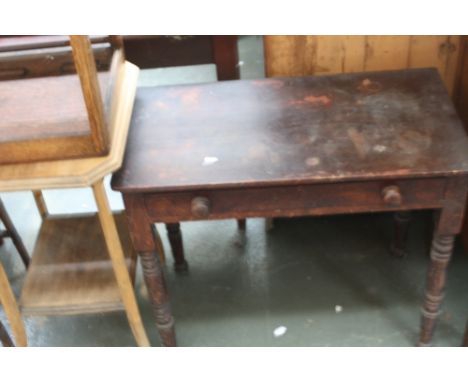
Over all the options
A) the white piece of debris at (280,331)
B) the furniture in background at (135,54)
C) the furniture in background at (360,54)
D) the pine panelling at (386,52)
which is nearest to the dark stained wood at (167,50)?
the furniture in background at (135,54)

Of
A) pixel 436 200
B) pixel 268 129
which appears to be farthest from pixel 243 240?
pixel 436 200

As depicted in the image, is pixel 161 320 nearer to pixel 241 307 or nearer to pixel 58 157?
pixel 241 307

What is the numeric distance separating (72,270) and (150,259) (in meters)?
0.35

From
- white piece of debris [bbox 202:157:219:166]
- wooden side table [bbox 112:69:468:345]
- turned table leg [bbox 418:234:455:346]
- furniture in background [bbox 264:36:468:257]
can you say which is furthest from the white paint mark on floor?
furniture in background [bbox 264:36:468:257]

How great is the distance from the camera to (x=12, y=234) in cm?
221

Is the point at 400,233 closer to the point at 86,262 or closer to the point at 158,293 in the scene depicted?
the point at 158,293

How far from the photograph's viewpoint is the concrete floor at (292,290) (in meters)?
2.05

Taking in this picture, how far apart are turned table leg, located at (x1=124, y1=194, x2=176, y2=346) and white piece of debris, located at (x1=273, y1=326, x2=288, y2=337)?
1.14 ft

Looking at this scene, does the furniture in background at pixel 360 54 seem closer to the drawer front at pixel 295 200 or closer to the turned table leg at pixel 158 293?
the drawer front at pixel 295 200

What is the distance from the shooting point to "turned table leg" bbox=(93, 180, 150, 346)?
1.56 m

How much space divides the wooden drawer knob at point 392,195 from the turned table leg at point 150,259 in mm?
602

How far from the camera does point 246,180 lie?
1.50 meters

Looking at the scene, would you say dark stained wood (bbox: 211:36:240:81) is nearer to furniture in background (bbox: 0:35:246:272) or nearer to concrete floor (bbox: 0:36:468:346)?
furniture in background (bbox: 0:35:246:272)
